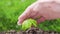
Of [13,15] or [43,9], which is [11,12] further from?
[43,9]

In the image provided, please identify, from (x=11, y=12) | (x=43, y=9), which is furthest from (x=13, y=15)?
(x=43, y=9)

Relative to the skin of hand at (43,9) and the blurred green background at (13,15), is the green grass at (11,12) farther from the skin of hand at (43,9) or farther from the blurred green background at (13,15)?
the skin of hand at (43,9)

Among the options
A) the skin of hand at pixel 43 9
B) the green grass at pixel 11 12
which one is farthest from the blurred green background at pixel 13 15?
the skin of hand at pixel 43 9

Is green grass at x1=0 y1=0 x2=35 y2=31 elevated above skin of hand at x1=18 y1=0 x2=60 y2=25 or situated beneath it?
elevated above

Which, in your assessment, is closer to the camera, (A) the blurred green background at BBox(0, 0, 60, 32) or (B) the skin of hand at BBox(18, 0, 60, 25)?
(B) the skin of hand at BBox(18, 0, 60, 25)

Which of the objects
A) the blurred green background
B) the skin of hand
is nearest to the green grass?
the blurred green background

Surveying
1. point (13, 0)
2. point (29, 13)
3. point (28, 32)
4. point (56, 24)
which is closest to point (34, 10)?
point (29, 13)

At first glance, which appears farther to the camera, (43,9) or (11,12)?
(11,12)

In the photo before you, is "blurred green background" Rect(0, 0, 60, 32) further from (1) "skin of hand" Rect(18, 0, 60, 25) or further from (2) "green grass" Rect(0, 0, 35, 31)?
(1) "skin of hand" Rect(18, 0, 60, 25)
